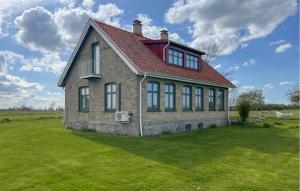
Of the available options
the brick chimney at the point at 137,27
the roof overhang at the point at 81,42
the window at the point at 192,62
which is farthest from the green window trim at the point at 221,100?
the roof overhang at the point at 81,42

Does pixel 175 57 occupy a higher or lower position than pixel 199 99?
higher

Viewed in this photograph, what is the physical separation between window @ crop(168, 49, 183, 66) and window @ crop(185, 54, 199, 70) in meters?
0.81

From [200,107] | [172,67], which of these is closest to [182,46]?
[172,67]

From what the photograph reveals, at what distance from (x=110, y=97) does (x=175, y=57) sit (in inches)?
218

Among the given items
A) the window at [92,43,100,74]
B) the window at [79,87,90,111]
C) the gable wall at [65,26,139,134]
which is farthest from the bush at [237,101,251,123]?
the window at [92,43,100,74]

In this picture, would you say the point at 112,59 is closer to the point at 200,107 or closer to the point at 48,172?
the point at 200,107

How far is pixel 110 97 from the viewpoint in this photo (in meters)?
19.0

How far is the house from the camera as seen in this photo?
56.9 feet

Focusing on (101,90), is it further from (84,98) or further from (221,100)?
(221,100)

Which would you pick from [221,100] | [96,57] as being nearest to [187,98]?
[221,100]

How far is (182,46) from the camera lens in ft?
70.7

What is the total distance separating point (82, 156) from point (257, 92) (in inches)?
1892

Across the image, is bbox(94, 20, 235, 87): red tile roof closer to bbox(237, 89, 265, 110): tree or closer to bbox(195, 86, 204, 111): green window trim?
bbox(195, 86, 204, 111): green window trim

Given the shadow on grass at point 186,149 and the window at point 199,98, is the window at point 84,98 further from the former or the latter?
the window at point 199,98
